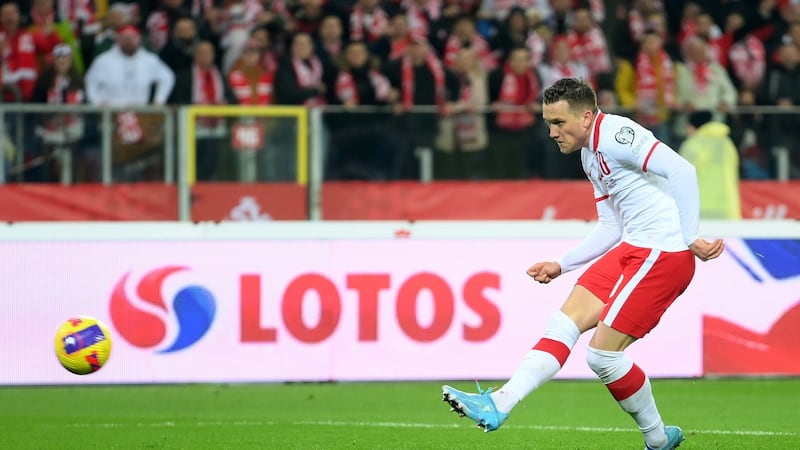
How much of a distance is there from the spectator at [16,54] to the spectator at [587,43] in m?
6.15

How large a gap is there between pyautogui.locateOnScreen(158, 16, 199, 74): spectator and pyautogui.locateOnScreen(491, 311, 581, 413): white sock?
8.80 meters

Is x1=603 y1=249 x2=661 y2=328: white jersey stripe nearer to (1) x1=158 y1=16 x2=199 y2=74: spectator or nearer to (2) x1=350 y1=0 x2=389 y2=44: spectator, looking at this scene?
(1) x1=158 y1=16 x2=199 y2=74: spectator

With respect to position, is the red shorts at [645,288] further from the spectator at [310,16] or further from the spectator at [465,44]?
the spectator at [310,16]

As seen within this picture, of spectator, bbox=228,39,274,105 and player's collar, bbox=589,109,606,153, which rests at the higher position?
spectator, bbox=228,39,274,105

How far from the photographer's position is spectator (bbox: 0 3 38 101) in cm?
1580

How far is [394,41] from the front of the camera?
16.6m

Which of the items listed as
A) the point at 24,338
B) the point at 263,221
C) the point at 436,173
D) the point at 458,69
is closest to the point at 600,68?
the point at 458,69

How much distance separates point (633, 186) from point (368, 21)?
9.99 meters

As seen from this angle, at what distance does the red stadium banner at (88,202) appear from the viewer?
14500mm

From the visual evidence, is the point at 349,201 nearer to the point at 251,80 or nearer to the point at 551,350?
the point at 251,80

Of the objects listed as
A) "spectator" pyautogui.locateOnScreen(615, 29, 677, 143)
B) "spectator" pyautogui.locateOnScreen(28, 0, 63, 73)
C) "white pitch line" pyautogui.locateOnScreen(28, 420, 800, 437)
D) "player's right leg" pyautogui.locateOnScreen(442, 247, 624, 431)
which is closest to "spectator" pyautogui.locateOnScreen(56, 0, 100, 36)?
"spectator" pyautogui.locateOnScreen(28, 0, 63, 73)

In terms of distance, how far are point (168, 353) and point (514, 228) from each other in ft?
10.8

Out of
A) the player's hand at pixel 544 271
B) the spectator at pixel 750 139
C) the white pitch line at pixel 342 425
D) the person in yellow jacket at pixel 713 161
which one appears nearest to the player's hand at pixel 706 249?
the player's hand at pixel 544 271

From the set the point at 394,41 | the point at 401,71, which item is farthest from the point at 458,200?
the point at 394,41
